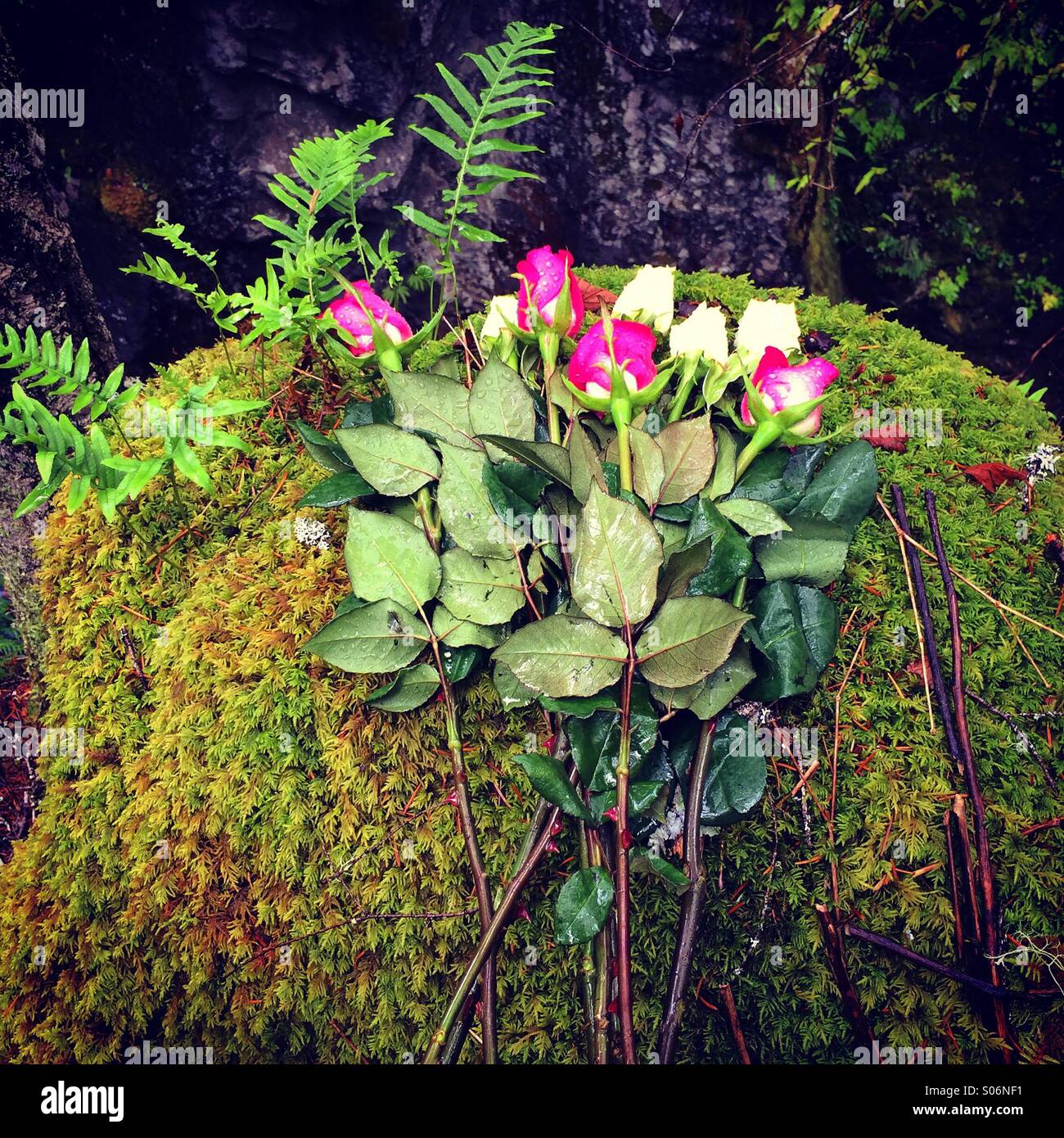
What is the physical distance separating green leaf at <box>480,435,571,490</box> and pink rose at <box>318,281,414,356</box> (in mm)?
463

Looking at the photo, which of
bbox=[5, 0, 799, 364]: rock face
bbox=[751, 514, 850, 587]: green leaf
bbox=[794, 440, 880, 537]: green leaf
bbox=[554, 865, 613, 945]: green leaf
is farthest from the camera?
bbox=[5, 0, 799, 364]: rock face

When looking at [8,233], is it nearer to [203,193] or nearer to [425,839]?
[203,193]

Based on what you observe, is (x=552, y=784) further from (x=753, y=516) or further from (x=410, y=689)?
(x=753, y=516)

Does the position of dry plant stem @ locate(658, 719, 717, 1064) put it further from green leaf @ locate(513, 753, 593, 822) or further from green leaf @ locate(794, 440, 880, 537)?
green leaf @ locate(794, 440, 880, 537)

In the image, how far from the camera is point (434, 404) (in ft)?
5.50

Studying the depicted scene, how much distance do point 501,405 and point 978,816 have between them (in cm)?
128

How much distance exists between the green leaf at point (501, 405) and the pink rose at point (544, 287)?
13 centimetres

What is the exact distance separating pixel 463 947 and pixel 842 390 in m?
1.76

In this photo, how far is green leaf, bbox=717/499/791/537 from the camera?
1.50m

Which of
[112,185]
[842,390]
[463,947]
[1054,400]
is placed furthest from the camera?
[1054,400]

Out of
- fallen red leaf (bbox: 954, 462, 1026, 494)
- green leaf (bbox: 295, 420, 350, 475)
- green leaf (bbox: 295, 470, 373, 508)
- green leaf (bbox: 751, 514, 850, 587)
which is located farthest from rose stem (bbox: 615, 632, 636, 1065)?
fallen red leaf (bbox: 954, 462, 1026, 494)

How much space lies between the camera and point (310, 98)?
3379 millimetres

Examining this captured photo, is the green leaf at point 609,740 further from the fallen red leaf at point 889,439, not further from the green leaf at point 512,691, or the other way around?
the fallen red leaf at point 889,439
